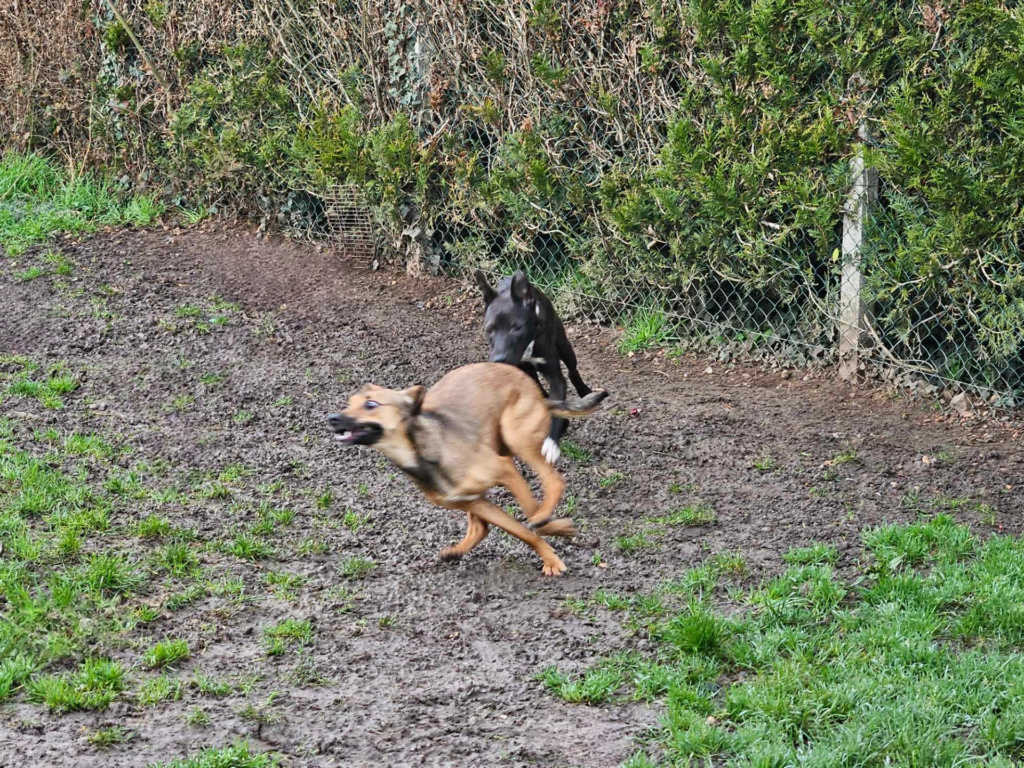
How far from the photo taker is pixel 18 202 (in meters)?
12.1

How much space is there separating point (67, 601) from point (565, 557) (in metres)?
2.40

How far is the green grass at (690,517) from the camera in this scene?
595cm

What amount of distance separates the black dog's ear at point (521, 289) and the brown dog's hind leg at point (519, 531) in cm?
197

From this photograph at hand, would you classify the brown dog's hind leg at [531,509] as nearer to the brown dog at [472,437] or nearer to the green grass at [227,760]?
the brown dog at [472,437]

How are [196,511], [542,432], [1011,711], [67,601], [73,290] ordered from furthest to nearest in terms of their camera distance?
1. [73,290]
2. [196,511]
3. [542,432]
4. [67,601]
5. [1011,711]

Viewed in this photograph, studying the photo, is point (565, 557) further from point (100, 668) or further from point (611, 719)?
point (100, 668)

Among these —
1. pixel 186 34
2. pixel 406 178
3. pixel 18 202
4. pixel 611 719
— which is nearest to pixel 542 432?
pixel 611 719

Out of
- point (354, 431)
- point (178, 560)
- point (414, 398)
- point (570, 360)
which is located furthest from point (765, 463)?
point (178, 560)

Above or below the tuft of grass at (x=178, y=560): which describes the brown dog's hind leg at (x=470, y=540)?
above

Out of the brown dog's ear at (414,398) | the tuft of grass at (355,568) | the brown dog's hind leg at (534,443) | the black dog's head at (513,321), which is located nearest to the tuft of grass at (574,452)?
the black dog's head at (513,321)

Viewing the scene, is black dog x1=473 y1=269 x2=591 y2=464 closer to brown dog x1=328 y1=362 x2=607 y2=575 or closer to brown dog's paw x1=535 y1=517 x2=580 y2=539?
brown dog x1=328 y1=362 x2=607 y2=575

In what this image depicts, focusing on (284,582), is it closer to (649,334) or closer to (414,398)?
(414,398)

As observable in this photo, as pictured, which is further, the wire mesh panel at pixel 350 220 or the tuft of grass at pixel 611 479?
the wire mesh panel at pixel 350 220

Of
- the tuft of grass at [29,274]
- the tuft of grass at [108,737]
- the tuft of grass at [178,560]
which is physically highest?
the tuft of grass at [108,737]
